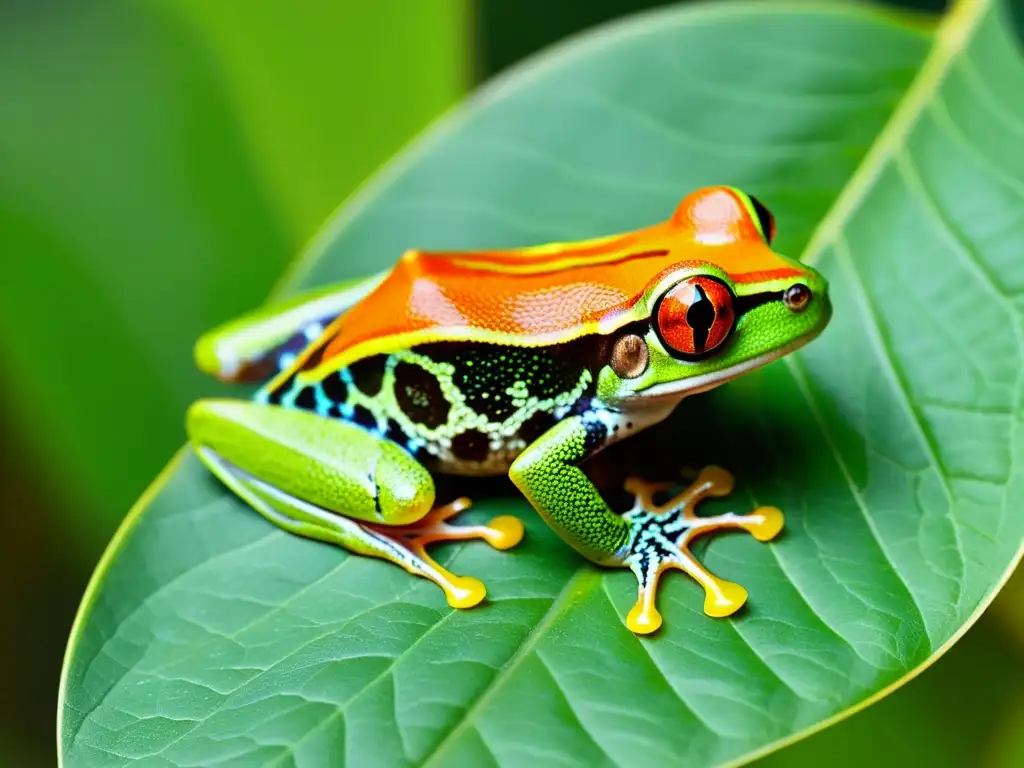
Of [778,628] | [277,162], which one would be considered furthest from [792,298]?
[277,162]

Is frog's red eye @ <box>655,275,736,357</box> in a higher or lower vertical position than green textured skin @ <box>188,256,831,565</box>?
higher

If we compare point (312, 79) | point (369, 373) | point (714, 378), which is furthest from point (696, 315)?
point (312, 79)

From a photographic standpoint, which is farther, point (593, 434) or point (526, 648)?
point (593, 434)

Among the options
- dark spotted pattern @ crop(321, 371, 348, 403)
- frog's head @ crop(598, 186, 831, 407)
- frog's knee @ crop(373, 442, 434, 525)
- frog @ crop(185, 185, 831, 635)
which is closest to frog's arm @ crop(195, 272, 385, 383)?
frog @ crop(185, 185, 831, 635)

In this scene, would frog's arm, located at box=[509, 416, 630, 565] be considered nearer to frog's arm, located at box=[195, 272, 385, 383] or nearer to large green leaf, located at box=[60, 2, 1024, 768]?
large green leaf, located at box=[60, 2, 1024, 768]

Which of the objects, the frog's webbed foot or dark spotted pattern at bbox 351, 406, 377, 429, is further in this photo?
dark spotted pattern at bbox 351, 406, 377, 429

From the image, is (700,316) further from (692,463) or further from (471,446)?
(471,446)

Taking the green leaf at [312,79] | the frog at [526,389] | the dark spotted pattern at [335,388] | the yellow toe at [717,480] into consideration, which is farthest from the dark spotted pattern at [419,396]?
the green leaf at [312,79]

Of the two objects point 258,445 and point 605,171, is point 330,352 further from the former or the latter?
point 605,171
